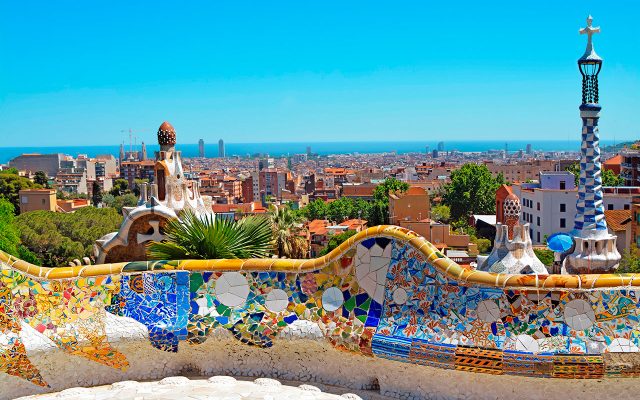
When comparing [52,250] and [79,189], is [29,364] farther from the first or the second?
[79,189]

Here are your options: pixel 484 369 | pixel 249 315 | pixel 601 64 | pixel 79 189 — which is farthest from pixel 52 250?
pixel 79 189

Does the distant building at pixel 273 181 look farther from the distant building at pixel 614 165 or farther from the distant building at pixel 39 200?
the distant building at pixel 39 200

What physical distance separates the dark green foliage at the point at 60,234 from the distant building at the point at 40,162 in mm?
125612

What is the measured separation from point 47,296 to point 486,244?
128 ft

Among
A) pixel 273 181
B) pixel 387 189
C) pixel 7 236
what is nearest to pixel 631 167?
pixel 387 189

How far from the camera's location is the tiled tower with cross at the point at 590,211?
14320mm

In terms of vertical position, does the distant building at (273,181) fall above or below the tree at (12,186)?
below

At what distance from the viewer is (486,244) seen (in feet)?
144

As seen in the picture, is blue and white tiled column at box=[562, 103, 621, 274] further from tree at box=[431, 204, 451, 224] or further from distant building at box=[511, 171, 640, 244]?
tree at box=[431, 204, 451, 224]

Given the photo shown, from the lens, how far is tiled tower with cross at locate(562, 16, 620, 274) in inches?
564

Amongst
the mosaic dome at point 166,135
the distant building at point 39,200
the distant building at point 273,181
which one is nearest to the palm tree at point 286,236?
the mosaic dome at point 166,135

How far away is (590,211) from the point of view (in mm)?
14531

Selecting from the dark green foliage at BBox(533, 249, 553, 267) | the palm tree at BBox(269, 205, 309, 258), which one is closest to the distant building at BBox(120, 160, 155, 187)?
the dark green foliage at BBox(533, 249, 553, 267)

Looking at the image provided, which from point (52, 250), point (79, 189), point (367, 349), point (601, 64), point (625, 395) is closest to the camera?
point (625, 395)
